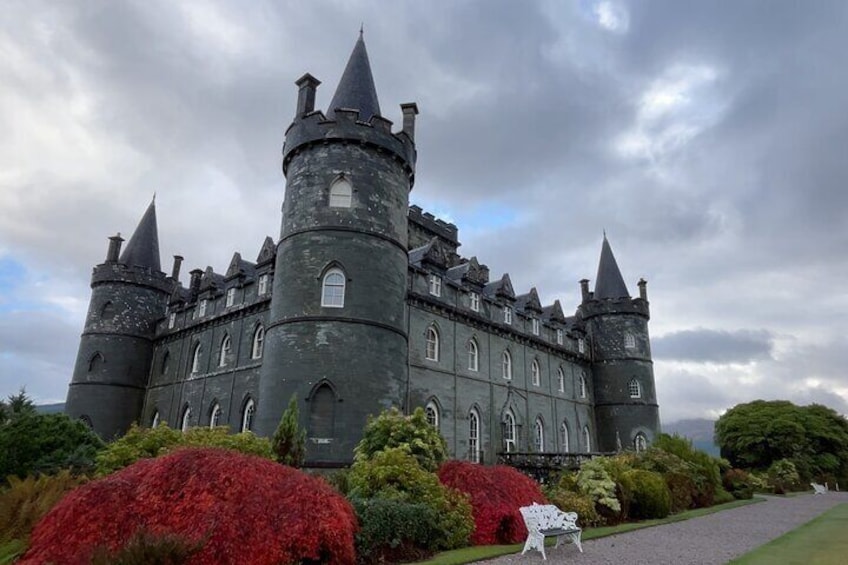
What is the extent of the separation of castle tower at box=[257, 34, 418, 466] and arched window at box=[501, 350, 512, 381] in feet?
37.5

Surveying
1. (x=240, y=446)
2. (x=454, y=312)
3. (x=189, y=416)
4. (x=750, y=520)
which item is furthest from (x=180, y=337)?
(x=750, y=520)

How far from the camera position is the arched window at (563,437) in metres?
34.6

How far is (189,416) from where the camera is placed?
3039cm

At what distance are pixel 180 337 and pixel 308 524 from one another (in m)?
27.8

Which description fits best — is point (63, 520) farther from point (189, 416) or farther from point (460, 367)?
point (189, 416)

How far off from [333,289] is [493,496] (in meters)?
10.2

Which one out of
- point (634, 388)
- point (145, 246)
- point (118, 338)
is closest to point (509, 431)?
point (634, 388)

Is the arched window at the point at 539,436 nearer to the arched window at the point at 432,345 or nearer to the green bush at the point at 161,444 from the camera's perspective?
the arched window at the point at 432,345

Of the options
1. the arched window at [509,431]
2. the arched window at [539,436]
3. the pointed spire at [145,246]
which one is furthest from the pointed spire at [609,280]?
the pointed spire at [145,246]

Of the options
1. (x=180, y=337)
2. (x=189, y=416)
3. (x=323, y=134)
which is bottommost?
(x=189, y=416)

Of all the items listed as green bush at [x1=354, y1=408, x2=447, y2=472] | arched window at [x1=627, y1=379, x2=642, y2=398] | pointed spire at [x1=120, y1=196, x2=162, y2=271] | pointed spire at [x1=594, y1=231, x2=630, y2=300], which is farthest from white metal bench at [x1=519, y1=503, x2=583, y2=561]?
pointed spire at [x1=120, y1=196, x2=162, y2=271]

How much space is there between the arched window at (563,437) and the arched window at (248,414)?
1896 centimetres

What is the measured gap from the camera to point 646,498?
57.3ft

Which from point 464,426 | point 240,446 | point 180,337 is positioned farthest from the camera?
point 180,337
